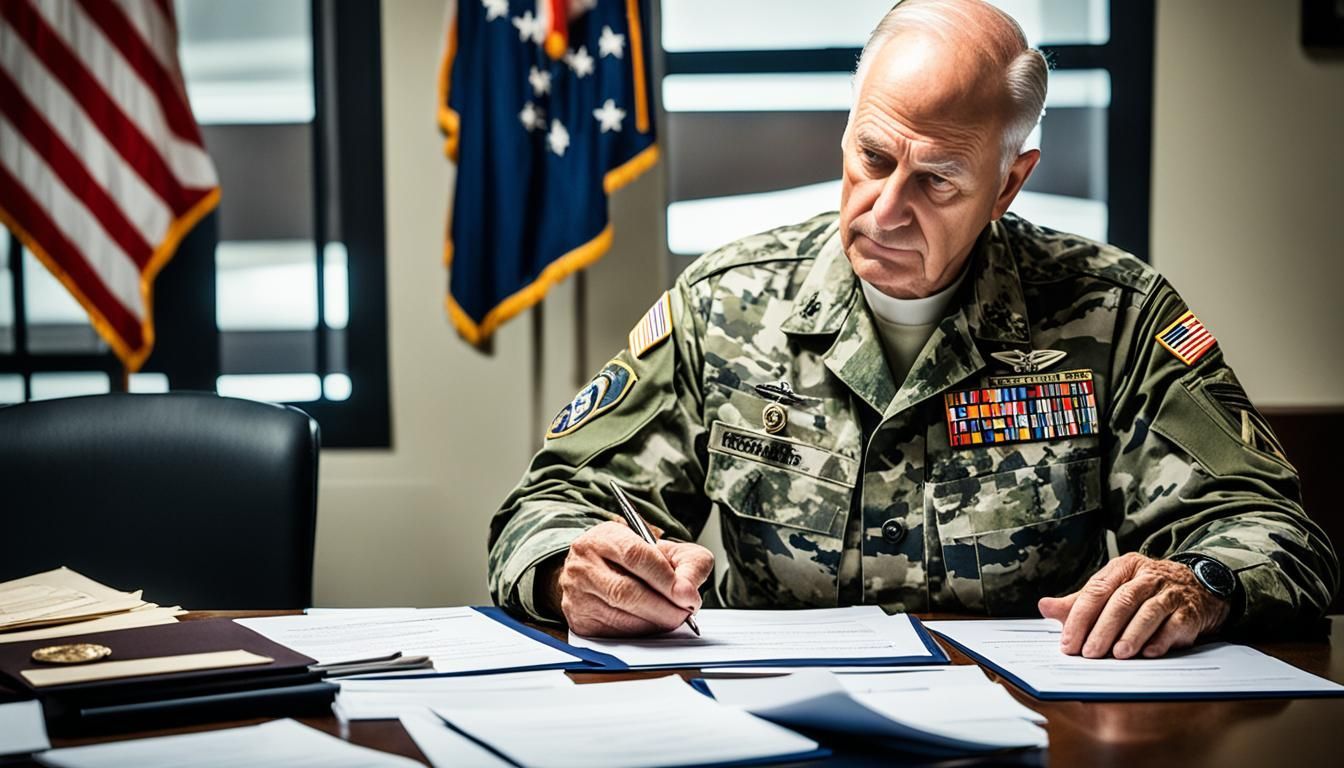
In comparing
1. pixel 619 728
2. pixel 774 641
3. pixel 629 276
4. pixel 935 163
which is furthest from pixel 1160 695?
pixel 629 276

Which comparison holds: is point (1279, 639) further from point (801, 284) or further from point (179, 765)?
point (179, 765)

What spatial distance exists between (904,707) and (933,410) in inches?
26.1

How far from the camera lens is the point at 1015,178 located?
1616mm

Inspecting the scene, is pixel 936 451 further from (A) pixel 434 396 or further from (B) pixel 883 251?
(A) pixel 434 396

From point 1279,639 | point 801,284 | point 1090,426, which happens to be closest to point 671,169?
point 801,284

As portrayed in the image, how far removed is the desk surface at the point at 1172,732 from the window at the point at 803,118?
7.46 ft

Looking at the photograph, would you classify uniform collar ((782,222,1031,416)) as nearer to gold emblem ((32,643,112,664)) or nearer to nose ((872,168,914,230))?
nose ((872,168,914,230))

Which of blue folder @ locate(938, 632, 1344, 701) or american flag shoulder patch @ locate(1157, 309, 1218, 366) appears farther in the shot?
american flag shoulder patch @ locate(1157, 309, 1218, 366)

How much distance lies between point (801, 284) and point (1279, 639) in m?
0.76

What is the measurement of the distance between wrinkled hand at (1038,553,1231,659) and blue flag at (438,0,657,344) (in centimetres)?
186

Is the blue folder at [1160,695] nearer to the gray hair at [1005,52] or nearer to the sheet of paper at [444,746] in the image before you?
the sheet of paper at [444,746]

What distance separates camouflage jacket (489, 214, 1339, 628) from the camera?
1521mm

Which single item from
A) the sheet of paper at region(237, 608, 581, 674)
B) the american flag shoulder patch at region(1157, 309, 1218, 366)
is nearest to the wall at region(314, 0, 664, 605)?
the american flag shoulder patch at region(1157, 309, 1218, 366)

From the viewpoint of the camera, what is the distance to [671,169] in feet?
10.5
